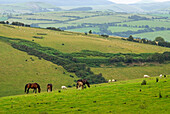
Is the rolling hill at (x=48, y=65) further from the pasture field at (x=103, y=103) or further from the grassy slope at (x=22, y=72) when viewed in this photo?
the pasture field at (x=103, y=103)

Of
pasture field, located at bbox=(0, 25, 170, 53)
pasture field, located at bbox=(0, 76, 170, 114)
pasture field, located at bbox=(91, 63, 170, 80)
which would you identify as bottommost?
pasture field, located at bbox=(91, 63, 170, 80)

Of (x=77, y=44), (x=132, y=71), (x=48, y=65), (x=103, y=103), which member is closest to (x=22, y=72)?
(x=48, y=65)

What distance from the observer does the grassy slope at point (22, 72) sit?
75.6 meters

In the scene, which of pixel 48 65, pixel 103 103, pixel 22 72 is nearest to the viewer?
pixel 103 103

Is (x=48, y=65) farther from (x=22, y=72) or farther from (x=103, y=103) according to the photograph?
(x=103, y=103)

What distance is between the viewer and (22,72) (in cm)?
8781

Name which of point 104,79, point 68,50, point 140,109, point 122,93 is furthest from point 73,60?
point 140,109

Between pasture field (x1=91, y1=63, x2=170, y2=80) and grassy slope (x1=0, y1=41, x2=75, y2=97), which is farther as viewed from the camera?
pasture field (x1=91, y1=63, x2=170, y2=80)

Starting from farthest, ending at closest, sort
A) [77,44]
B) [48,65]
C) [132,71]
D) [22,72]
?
1. [77,44]
2. [132,71]
3. [48,65]
4. [22,72]

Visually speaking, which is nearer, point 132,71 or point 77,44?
point 132,71

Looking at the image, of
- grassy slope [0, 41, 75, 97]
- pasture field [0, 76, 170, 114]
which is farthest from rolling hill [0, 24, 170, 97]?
pasture field [0, 76, 170, 114]

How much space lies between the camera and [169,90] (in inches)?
1287

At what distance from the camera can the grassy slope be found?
248 feet

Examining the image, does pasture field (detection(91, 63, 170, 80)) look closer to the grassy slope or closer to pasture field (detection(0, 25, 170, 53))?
the grassy slope
